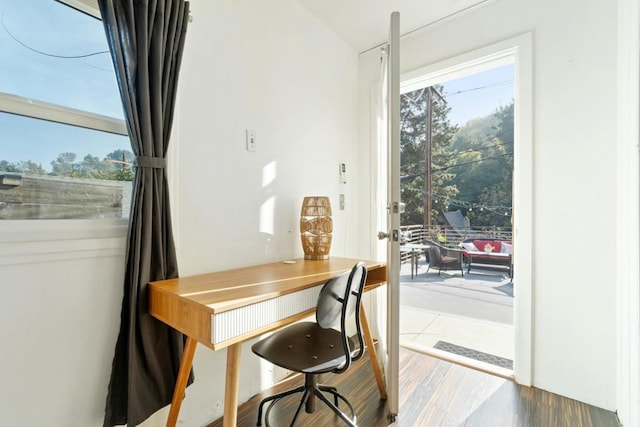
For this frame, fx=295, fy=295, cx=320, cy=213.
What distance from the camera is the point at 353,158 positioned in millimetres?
2562

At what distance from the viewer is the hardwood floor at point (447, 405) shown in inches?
59.3

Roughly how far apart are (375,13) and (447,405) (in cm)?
253

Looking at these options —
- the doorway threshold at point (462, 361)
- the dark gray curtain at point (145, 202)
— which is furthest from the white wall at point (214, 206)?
the doorway threshold at point (462, 361)

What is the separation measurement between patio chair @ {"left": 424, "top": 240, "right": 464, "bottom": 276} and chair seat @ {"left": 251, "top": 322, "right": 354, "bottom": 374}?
4.61 ft

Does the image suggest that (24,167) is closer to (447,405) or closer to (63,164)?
(63,164)

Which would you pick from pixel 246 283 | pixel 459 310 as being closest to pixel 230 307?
pixel 246 283

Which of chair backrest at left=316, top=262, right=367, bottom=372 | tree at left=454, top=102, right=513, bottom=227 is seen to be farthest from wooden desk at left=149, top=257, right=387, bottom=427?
tree at left=454, top=102, right=513, bottom=227

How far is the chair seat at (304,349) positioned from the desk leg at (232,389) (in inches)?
9.8

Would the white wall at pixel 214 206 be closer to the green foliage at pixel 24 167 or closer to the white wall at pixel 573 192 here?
the green foliage at pixel 24 167

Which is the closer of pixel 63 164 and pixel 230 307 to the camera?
pixel 230 307

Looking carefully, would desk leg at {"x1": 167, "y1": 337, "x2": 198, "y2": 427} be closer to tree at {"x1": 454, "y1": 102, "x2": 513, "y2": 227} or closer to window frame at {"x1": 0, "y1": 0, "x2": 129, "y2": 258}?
window frame at {"x1": 0, "y1": 0, "x2": 129, "y2": 258}

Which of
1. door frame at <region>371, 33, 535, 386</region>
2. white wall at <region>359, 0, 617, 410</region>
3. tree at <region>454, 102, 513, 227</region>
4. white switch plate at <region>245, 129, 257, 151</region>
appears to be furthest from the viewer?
tree at <region>454, 102, 513, 227</region>

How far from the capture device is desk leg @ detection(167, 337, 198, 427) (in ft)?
3.89

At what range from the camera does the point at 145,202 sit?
3.86 ft
